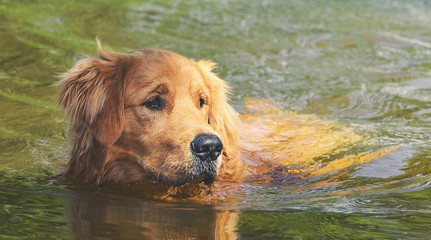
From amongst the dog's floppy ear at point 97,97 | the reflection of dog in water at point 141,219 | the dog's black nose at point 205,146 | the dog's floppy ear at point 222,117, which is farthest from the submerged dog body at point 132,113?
the reflection of dog in water at point 141,219

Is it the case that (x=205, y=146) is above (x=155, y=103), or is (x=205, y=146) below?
below

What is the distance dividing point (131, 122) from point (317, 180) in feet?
6.35

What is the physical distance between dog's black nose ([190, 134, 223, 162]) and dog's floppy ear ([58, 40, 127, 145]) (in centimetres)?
83

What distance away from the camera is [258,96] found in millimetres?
8844

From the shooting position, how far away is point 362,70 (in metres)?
10.3

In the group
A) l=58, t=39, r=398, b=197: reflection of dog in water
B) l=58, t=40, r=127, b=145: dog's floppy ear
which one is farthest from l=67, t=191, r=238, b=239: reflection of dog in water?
l=58, t=40, r=127, b=145: dog's floppy ear

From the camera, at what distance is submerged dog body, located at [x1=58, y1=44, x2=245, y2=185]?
466 cm

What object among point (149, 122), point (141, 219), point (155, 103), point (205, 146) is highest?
point (155, 103)

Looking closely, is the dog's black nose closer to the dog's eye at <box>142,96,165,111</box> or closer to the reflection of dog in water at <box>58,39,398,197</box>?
the reflection of dog in water at <box>58,39,398,197</box>

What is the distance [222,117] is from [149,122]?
97cm

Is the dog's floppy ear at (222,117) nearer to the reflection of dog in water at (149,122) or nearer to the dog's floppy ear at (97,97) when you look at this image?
the reflection of dog in water at (149,122)

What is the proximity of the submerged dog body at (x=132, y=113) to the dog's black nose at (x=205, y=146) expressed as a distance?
0.11 m

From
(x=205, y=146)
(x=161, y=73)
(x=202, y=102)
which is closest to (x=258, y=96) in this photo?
(x=202, y=102)

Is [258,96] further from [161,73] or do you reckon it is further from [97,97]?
[97,97]
